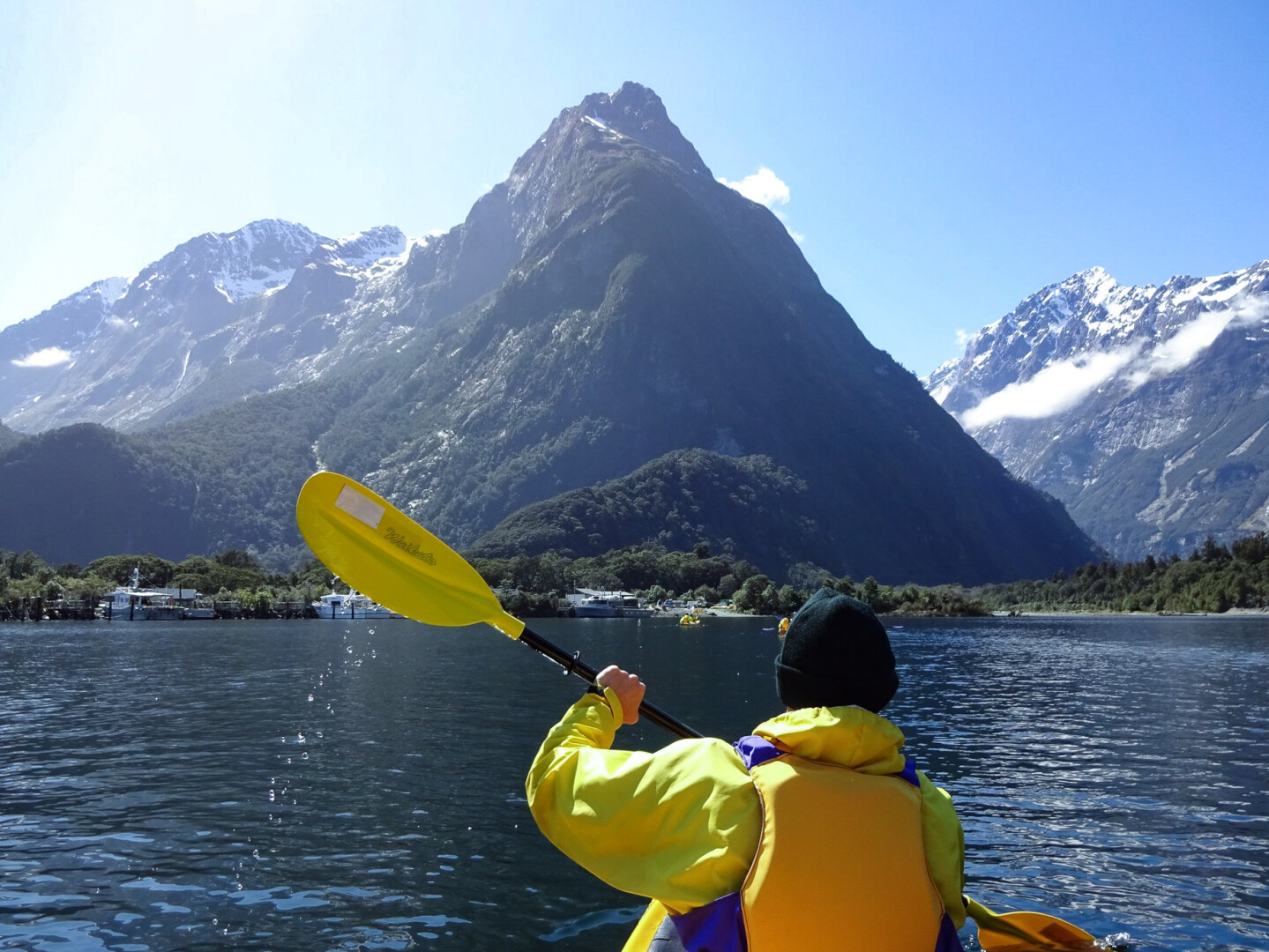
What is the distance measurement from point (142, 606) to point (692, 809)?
160 metres

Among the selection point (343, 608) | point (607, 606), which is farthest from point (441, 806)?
point (607, 606)

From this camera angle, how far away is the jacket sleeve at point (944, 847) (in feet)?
12.6

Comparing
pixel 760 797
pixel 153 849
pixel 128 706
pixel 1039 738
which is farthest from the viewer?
pixel 128 706

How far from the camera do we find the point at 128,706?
114 ft

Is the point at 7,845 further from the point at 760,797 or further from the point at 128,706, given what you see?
the point at 128,706

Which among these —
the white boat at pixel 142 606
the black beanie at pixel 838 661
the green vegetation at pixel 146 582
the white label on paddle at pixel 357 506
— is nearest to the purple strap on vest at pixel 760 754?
the black beanie at pixel 838 661

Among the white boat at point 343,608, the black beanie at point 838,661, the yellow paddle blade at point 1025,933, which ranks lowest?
the white boat at point 343,608

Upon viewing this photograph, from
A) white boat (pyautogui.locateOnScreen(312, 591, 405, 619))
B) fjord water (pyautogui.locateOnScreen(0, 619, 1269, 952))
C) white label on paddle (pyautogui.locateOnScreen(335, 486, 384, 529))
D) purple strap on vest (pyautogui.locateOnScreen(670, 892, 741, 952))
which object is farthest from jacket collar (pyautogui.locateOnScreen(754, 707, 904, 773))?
white boat (pyautogui.locateOnScreen(312, 591, 405, 619))

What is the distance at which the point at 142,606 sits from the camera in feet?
472

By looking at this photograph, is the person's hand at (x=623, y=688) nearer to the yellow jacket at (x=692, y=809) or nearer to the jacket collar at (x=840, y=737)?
Answer: the yellow jacket at (x=692, y=809)

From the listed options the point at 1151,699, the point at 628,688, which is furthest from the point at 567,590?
the point at 628,688

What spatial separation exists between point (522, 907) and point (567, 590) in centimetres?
17958

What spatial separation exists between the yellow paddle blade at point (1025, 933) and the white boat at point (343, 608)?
156307 millimetres

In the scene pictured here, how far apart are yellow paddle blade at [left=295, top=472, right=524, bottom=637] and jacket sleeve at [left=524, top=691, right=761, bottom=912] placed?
2.47 metres
